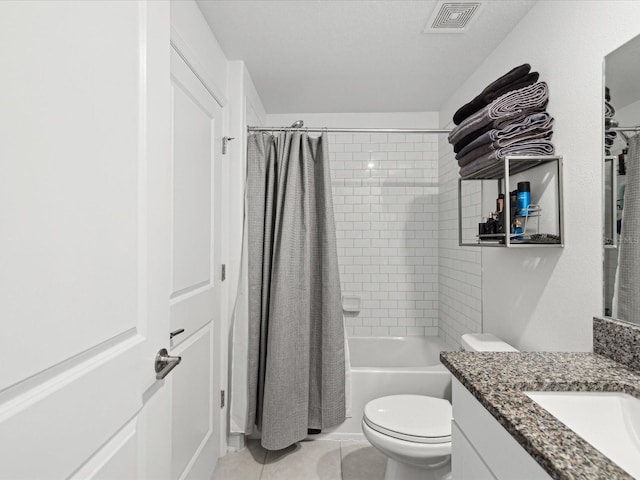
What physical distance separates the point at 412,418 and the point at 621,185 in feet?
A: 4.14

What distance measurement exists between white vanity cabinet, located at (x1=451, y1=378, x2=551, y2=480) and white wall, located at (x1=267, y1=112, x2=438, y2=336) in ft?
6.76

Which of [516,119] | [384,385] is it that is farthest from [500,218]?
[384,385]

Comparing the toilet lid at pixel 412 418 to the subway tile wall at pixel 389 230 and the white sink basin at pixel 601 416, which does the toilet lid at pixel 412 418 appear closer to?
the white sink basin at pixel 601 416

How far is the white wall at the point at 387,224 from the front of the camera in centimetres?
314

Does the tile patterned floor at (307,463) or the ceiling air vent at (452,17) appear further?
the tile patterned floor at (307,463)

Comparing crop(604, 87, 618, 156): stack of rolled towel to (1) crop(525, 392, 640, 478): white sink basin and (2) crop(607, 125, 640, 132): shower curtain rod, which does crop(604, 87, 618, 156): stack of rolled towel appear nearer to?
(2) crop(607, 125, 640, 132): shower curtain rod

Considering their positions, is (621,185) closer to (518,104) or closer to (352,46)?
(518,104)

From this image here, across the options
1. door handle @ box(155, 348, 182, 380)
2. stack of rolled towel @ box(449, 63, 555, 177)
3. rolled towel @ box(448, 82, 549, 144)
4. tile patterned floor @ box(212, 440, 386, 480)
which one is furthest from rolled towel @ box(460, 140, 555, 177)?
tile patterned floor @ box(212, 440, 386, 480)

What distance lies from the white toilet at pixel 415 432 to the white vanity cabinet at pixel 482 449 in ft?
1.53

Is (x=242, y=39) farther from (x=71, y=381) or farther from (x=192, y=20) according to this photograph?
(x=71, y=381)

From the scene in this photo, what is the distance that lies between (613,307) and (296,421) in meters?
1.64

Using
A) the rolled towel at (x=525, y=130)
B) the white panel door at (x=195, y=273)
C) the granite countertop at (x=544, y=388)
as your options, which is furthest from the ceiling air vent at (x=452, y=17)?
the granite countertop at (x=544, y=388)

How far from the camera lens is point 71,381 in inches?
24.7

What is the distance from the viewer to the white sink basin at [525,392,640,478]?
2.70 ft
